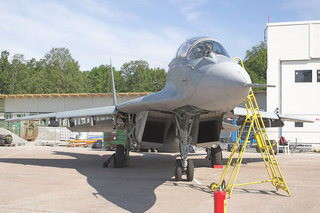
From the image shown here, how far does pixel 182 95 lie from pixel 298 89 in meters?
20.4

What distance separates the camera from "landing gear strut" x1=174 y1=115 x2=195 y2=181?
7664 millimetres

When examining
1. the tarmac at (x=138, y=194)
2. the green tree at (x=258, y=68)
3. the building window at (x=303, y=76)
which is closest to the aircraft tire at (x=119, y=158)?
the tarmac at (x=138, y=194)

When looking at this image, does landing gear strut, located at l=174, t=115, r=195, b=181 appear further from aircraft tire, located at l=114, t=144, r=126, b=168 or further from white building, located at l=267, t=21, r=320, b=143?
white building, located at l=267, t=21, r=320, b=143

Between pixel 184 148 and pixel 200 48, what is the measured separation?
8.30 feet

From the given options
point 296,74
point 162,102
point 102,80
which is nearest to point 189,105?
point 162,102

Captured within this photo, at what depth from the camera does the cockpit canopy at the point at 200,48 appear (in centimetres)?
667

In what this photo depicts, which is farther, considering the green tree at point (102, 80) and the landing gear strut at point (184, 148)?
the green tree at point (102, 80)

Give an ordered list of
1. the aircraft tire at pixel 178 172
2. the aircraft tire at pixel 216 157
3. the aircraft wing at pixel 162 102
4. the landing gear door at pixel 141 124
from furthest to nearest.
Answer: the aircraft tire at pixel 216 157 < the landing gear door at pixel 141 124 < the aircraft tire at pixel 178 172 < the aircraft wing at pixel 162 102

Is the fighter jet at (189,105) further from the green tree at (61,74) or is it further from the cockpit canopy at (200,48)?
the green tree at (61,74)

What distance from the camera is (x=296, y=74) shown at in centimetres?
2441

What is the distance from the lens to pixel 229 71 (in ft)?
17.9

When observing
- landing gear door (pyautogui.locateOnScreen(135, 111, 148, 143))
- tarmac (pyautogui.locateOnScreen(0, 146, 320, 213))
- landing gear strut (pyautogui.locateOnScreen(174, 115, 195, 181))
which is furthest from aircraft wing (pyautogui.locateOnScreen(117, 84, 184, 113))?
tarmac (pyautogui.locateOnScreen(0, 146, 320, 213))

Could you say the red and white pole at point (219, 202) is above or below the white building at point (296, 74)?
below

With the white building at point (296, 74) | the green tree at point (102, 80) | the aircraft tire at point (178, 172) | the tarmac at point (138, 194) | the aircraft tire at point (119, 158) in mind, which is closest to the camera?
the tarmac at point (138, 194)
